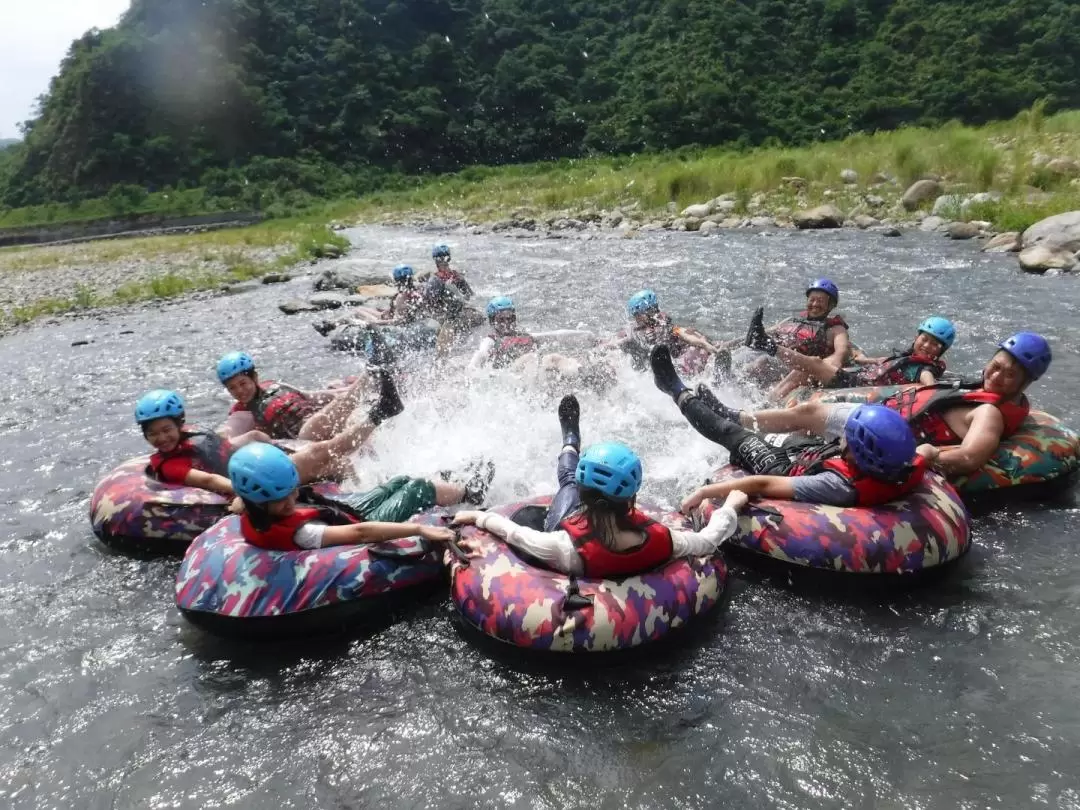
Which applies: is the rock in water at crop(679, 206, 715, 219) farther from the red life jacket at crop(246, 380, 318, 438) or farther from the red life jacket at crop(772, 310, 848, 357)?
the red life jacket at crop(246, 380, 318, 438)

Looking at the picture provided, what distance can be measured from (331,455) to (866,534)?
14.7 feet

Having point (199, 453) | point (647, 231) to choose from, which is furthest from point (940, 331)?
point (647, 231)

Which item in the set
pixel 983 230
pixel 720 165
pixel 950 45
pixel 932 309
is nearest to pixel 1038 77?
pixel 950 45

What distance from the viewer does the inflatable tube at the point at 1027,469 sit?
6.03 meters

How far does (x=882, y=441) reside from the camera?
497 cm

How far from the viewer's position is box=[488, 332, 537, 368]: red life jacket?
9.73 metres

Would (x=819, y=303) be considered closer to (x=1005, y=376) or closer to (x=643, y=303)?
(x=643, y=303)

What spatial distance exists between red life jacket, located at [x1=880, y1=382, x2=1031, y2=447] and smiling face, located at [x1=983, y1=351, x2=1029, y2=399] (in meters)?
0.07

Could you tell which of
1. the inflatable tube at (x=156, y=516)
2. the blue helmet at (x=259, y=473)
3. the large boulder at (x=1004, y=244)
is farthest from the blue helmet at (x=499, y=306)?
the large boulder at (x=1004, y=244)

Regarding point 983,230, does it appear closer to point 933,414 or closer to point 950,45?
point 933,414

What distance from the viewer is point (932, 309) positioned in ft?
41.3

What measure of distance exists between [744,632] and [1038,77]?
169 feet

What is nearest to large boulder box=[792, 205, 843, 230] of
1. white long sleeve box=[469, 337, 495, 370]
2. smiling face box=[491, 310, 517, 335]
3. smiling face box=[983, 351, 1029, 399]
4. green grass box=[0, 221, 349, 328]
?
smiling face box=[491, 310, 517, 335]

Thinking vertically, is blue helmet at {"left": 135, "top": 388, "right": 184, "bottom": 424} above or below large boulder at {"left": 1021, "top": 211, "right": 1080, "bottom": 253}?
above
